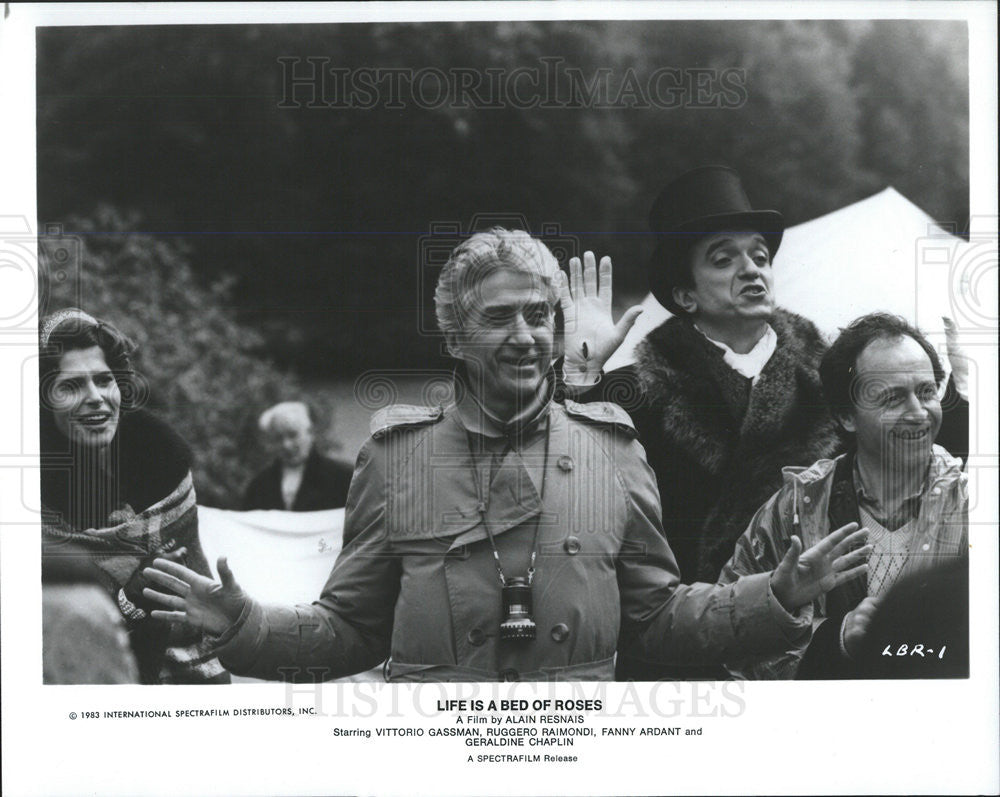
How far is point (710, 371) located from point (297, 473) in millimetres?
1966

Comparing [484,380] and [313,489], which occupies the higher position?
[484,380]

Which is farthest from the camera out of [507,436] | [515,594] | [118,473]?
[118,473]

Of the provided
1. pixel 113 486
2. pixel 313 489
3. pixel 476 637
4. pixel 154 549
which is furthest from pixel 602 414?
pixel 113 486

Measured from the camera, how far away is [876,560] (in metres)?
5.03

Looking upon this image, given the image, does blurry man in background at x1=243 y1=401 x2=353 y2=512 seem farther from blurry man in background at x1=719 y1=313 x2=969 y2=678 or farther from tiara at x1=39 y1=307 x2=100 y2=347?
blurry man in background at x1=719 y1=313 x2=969 y2=678

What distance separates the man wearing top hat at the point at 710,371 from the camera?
16.5 ft

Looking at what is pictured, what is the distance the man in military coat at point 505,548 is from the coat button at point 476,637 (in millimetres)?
51

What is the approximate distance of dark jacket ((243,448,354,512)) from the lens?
5027 mm

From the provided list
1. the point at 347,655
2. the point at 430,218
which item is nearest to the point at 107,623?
the point at 347,655

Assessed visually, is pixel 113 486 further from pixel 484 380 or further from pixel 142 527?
pixel 484 380

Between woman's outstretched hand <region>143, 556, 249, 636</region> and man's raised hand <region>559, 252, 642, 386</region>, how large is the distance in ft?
5.91

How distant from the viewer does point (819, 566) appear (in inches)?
196

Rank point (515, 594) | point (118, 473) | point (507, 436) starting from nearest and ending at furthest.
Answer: point (515, 594) < point (507, 436) < point (118, 473)

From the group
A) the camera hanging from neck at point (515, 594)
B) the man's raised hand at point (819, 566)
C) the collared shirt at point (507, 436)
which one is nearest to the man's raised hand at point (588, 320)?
the collared shirt at point (507, 436)
